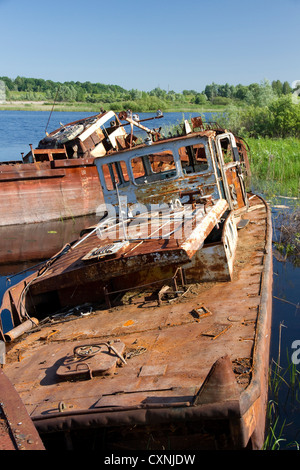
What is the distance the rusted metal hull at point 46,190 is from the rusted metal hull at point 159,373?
10582 millimetres

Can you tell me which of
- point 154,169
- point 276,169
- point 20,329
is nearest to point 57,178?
point 154,169

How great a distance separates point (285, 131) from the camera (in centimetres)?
2392

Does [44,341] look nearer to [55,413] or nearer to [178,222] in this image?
[55,413]

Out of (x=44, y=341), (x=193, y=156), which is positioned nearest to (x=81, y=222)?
(x=193, y=156)

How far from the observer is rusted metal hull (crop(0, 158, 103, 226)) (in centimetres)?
1596

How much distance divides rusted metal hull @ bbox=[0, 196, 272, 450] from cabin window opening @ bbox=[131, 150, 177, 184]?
3381 mm

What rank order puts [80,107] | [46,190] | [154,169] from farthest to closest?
[80,107], [46,190], [154,169]

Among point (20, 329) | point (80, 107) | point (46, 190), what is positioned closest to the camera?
point (20, 329)

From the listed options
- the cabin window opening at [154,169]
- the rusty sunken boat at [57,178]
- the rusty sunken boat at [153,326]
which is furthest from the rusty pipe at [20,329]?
the rusty sunken boat at [57,178]

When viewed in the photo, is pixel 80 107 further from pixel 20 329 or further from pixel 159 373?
pixel 159 373

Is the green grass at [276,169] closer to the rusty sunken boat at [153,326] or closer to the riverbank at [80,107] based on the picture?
the rusty sunken boat at [153,326]

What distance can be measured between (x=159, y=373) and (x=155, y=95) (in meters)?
71.7

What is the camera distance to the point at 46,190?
16.5 meters

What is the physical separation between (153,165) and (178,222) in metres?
3.78
